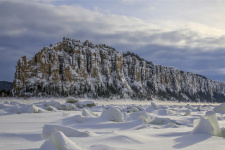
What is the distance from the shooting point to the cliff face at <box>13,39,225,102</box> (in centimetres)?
4288

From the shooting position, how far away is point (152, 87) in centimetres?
7519

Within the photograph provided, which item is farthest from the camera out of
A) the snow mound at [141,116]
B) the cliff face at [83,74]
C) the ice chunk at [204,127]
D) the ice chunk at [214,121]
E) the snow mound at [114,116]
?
the cliff face at [83,74]

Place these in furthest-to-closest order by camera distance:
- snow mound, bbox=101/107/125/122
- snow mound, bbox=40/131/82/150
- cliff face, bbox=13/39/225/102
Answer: cliff face, bbox=13/39/225/102
snow mound, bbox=101/107/125/122
snow mound, bbox=40/131/82/150

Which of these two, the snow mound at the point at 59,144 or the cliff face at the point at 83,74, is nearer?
the snow mound at the point at 59,144

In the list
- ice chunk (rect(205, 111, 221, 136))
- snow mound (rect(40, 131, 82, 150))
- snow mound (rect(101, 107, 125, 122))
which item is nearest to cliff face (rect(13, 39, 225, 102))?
snow mound (rect(101, 107, 125, 122))

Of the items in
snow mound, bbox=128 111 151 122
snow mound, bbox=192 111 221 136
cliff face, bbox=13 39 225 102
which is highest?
cliff face, bbox=13 39 225 102

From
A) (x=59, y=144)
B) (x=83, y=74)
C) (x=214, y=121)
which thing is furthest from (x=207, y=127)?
(x=83, y=74)

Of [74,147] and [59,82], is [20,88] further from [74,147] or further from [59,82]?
[74,147]

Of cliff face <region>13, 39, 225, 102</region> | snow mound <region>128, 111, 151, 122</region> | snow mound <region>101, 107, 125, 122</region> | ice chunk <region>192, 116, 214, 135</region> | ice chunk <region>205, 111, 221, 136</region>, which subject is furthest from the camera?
cliff face <region>13, 39, 225, 102</region>

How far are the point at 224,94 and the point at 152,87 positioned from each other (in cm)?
8286

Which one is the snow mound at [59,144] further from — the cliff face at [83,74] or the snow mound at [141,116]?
the cliff face at [83,74]

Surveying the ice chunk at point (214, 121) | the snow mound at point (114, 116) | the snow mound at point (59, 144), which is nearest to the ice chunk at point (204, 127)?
the ice chunk at point (214, 121)

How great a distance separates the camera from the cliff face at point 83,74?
4288 centimetres

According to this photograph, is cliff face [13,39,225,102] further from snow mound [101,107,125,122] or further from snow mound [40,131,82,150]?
snow mound [40,131,82,150]
